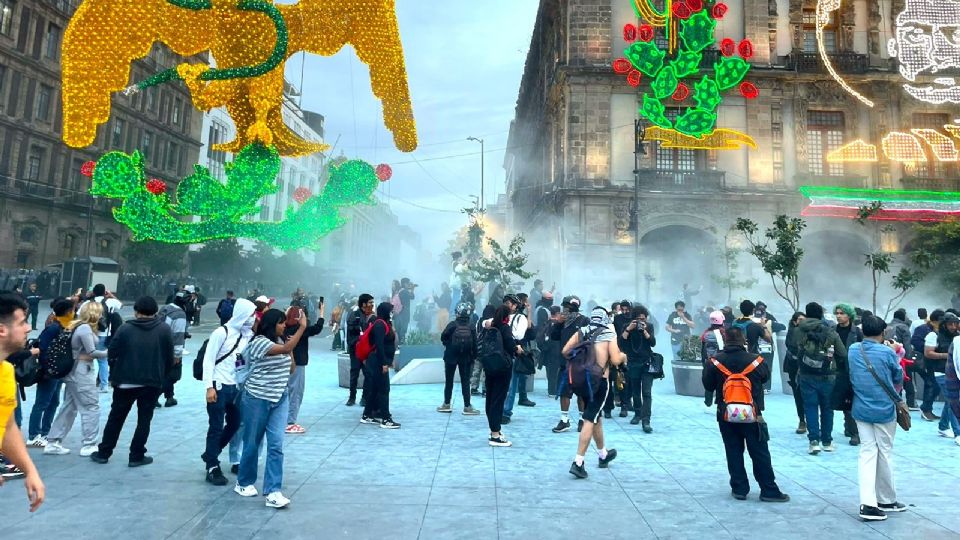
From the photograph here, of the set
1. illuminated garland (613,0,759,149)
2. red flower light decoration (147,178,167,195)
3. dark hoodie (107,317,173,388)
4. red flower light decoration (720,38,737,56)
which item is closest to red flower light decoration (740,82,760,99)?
illuminated garland (613,0,759,149)

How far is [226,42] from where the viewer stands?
30.8 ft

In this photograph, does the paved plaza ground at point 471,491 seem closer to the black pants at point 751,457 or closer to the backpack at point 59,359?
the black pants at point 751,457

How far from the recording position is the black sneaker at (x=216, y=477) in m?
4.84

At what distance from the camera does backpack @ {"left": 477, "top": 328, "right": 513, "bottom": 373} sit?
269 inches

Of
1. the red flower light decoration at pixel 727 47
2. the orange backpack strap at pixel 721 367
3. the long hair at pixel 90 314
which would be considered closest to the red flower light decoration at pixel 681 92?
the red flower light decoration at pixel 727 47

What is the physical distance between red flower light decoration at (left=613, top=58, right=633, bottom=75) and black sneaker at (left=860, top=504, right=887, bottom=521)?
22.5 metres

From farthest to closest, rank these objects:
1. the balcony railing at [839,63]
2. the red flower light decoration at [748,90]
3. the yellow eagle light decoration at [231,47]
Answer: the balcony railing at [839,63]
the red flower light decoration at [748,90]
the yellow eagle light decoration at [231,47]

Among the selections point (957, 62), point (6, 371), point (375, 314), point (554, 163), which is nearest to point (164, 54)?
point (554, 163)

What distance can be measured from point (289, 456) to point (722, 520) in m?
4.38

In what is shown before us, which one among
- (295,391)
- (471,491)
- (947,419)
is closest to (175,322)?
(295,391)

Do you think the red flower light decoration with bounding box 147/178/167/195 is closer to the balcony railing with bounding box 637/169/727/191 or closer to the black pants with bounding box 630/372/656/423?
the black pants with bounding box 630/372/656/423

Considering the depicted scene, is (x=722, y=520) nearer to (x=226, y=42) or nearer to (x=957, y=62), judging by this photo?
(x=226, y=42)

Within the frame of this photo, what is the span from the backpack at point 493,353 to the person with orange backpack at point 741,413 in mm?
2631

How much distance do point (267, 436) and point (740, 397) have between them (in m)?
4.24
